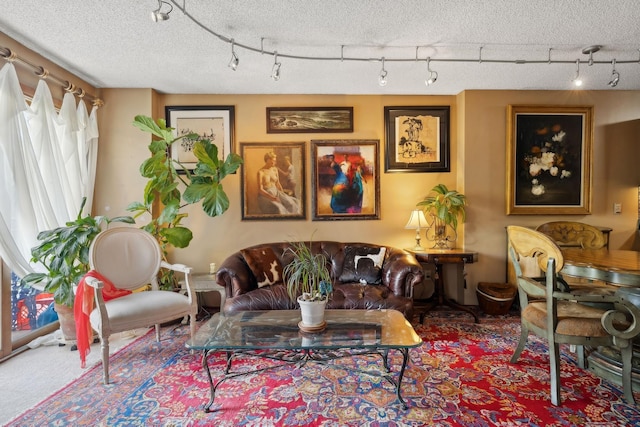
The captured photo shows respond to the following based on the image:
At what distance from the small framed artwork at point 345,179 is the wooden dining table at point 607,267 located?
7.04ft

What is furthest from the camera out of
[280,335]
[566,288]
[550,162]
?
[550,162]

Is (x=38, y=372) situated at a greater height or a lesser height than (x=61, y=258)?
lesser

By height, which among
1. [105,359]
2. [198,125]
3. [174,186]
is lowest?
[105,359]

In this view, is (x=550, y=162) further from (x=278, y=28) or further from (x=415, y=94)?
(x=278, y=28)

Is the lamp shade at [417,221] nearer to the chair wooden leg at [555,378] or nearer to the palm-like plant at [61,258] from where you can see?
the chair wooden leg at [555,378]

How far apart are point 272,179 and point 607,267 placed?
3.24 metres

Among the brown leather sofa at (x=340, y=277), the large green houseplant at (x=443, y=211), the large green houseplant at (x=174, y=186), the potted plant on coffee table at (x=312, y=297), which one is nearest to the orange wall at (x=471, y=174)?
the large green houseplant at (x=443, y=211)

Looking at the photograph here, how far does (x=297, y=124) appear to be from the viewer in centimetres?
417

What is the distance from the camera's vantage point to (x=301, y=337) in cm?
211

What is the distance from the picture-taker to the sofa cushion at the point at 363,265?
3.68 m

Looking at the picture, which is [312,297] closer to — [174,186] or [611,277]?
[611,277]

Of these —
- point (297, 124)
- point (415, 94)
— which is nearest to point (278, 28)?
point (297, 124)

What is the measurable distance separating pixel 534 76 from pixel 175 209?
4064 mm

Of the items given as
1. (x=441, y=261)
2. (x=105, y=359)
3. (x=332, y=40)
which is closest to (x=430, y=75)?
(x=332, y=40)
